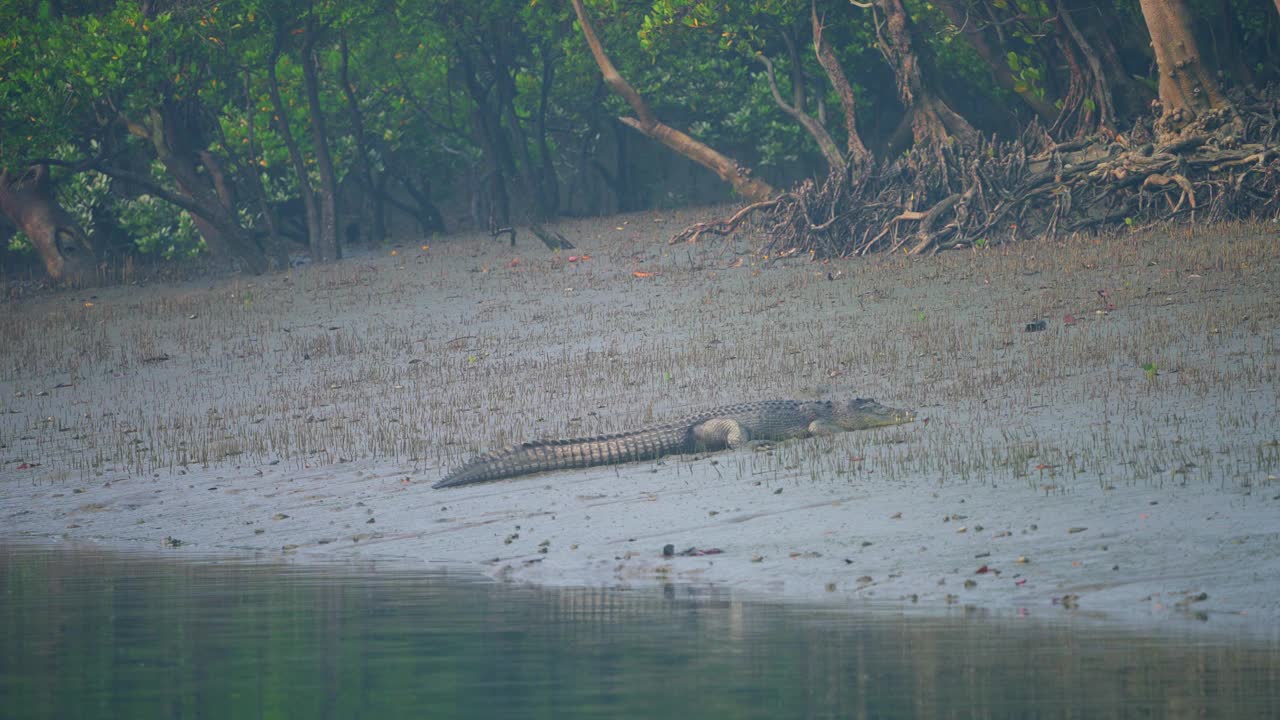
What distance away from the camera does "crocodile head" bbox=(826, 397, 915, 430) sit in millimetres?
12203

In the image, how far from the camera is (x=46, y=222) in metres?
30.3

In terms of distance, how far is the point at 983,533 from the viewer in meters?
8.65

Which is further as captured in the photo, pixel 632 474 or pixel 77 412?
pixel 77 412

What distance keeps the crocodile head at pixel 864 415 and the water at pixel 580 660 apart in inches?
176

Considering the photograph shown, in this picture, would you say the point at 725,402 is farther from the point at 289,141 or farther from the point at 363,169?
the point at 363,169

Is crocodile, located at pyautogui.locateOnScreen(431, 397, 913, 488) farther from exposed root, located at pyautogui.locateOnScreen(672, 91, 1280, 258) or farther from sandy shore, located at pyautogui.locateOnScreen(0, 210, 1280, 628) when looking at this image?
exposed root, located at pyautogui.locateOnScreen(672, 91, 1280, 258)

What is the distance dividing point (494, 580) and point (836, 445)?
3.75 m

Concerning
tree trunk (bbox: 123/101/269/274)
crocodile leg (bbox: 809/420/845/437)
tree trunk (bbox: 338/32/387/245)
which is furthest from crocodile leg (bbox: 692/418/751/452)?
tree trunk (bbox: 338/32/387/245)

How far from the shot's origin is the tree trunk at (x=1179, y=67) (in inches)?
803

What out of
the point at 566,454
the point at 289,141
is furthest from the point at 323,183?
the point at 566,454

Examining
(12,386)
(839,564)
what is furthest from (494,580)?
(12,386)

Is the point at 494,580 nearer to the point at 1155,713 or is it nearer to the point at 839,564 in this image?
the point at 839,564

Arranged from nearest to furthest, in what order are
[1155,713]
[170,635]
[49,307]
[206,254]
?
[1155,713] < [170,635] < [49,307] < [206,254]

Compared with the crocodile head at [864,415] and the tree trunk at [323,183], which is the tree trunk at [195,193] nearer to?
the tree trunk at [323,183]
